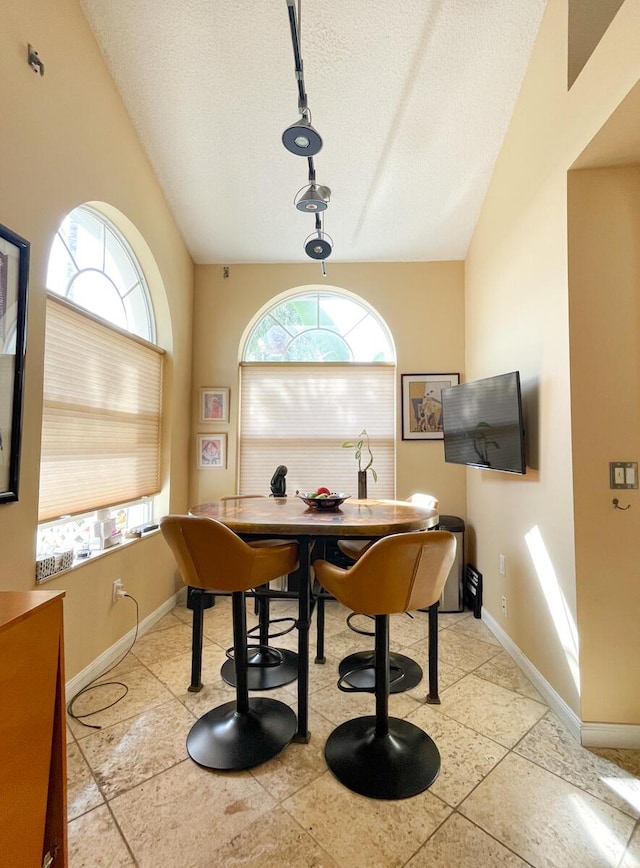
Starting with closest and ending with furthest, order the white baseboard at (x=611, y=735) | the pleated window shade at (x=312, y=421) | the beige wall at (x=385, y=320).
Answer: the white baseboard at (x=611, y=735) < the beige wall at (x=385, y=320) < the pleated window shade at (x=312, y=421)

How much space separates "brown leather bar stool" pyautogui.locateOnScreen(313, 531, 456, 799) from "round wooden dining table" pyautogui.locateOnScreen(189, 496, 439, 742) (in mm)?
116

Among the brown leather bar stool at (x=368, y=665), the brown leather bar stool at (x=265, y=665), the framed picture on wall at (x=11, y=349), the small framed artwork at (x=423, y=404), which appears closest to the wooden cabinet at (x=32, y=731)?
the framed picture on wall at (x=11, y=349)

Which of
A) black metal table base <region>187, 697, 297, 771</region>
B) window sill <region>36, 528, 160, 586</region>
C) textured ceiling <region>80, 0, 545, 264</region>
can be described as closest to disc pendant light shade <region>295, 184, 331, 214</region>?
textured ceiling <region>80, 0, 545, 264</region>

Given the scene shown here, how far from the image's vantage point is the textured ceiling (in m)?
2.08

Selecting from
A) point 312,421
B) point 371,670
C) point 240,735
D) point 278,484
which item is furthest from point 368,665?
point 312,421

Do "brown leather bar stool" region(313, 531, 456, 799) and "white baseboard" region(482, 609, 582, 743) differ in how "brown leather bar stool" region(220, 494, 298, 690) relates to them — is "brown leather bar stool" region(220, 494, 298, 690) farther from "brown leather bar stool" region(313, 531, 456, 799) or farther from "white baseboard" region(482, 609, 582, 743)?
"white baseboard" region(482, 609, 582, 743)

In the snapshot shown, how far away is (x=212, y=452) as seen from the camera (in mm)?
3750

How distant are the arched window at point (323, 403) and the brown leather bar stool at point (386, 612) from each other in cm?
212

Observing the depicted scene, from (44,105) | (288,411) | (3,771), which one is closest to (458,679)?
(3,771)

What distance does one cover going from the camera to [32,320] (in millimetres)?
1795

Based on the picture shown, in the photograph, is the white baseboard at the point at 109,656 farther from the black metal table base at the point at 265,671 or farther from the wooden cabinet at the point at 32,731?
the wooden cabinet at the point at 32,731

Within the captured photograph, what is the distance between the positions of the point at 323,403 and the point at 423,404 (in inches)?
37.5

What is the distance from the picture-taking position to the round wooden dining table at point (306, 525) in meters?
1.63

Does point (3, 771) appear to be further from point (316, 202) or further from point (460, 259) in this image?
point (460, 259)
